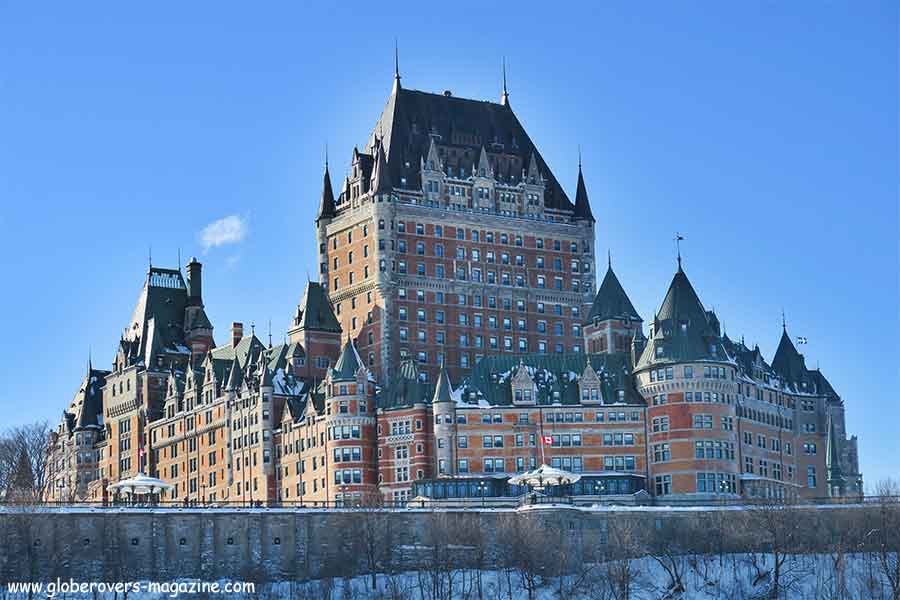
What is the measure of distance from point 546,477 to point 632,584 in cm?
1474

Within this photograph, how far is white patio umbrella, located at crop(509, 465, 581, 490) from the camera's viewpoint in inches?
7397

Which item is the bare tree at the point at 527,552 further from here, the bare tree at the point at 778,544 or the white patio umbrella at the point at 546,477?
the bare tree at the point at 778,544

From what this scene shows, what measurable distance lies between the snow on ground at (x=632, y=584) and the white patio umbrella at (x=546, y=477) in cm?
1036

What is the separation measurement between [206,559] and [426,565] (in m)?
18.1

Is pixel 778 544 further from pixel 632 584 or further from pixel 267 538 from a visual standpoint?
pixel 267 538

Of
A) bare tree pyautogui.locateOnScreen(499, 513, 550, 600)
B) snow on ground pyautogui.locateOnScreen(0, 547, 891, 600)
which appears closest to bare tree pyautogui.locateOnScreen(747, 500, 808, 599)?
snow on ground pyautogui.locateOnScreen(0, 547, 891, 600)

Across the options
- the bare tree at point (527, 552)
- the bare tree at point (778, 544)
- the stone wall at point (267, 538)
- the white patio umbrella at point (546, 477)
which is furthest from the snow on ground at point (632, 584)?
the white patio umbrella at point (546, 477)

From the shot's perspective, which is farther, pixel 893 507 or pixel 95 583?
pixel 893 507

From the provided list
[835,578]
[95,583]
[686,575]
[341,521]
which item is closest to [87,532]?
[95,583]

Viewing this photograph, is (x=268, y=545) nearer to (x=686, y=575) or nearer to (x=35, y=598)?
(x=35, y=598)

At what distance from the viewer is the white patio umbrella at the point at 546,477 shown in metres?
188

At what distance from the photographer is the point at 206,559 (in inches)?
7037

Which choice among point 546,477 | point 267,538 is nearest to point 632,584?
point 546,477

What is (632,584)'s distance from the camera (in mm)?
177500
